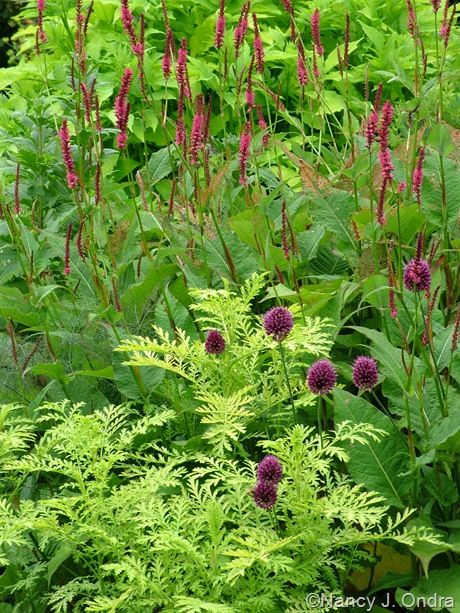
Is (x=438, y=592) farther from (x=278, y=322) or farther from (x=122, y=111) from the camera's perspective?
(x=122, y=111)

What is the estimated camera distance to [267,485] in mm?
1785

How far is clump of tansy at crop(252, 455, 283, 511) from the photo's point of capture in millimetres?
1785

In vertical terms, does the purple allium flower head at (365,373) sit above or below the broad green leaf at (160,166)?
above

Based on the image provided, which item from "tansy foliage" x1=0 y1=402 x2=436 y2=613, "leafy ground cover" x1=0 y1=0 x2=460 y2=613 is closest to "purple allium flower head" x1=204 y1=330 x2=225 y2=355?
"leafy ground cover" x1=0 y1=0 x2=460 y2=613

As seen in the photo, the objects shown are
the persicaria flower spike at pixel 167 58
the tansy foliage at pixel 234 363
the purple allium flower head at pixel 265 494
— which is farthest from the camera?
the persicaria flower spike at pixel 167 58

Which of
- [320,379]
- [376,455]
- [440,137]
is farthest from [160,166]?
[320,379]

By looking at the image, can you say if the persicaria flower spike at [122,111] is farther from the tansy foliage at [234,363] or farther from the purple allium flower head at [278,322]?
the purple allium flower head at [278,322]

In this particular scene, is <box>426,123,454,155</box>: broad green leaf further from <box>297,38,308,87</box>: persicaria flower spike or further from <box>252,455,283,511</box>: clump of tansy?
<box>252,455,283,511</box>: clump of tansy

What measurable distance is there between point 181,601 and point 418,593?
53 cm

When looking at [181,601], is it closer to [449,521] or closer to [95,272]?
[449,521]

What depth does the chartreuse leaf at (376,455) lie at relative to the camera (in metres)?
2.14

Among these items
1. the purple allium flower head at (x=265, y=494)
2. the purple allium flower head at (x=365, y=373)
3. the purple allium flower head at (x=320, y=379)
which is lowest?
the purple allium flower head at (x=265, y=494)

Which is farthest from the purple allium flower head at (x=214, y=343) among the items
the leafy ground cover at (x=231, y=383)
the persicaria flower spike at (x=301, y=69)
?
the persicaria flower spike at (x=301, y=69)

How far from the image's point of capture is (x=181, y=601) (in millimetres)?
1743
